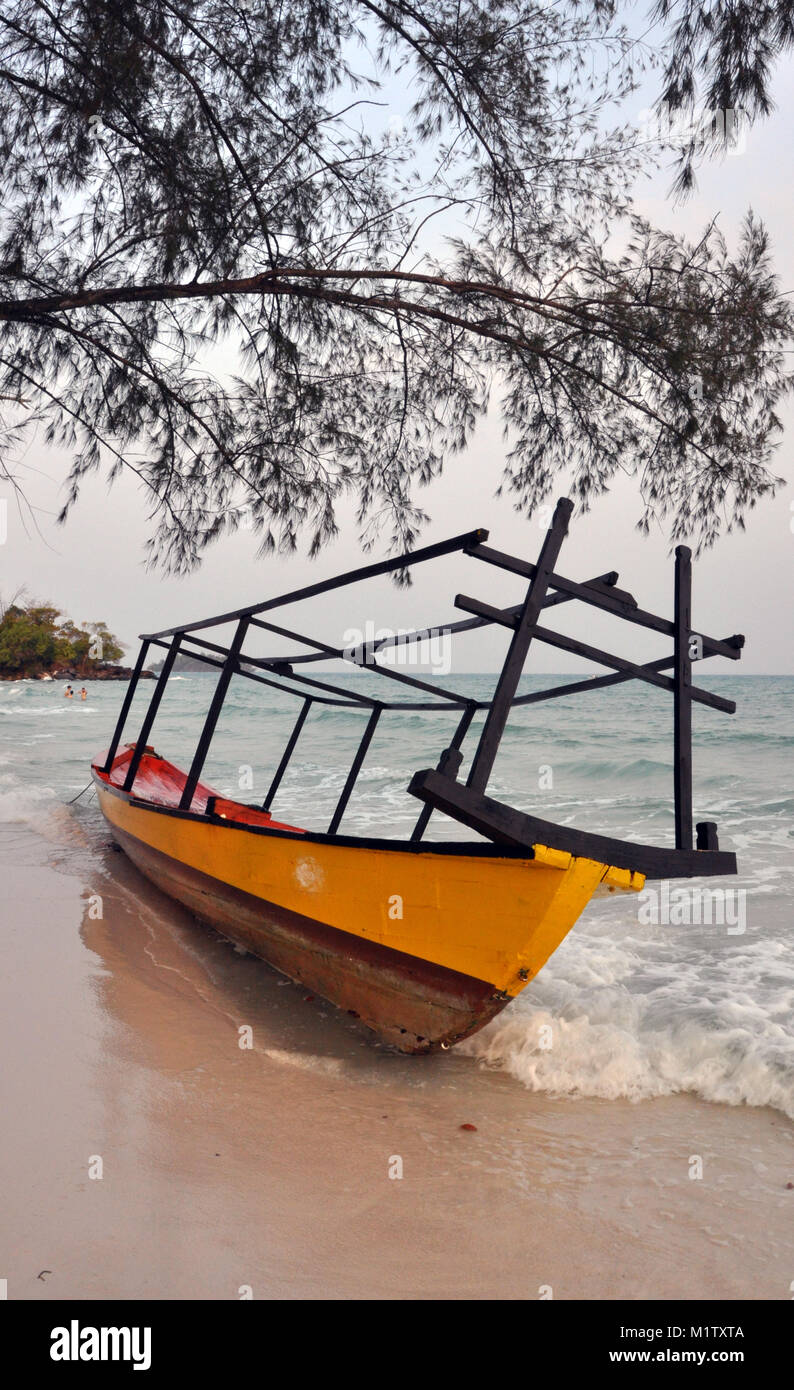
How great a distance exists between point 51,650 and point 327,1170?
55851 mm

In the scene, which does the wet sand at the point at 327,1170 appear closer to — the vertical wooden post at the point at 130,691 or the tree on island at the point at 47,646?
the vertical wooden post at the point at 130,691

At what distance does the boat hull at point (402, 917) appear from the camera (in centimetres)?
312

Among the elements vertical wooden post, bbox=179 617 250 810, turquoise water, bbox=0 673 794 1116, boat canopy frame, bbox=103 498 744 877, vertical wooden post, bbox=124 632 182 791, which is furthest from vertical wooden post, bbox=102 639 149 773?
boat canopy frame, bbox=103 498 744 877

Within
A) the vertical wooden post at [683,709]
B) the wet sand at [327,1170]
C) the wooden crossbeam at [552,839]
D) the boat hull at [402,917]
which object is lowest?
the wet sand at [327,1170]

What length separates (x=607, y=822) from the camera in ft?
36.2

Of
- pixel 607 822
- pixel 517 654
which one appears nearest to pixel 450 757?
pixel 517 654

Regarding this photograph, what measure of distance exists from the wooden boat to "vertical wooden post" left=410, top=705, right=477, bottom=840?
0.01 meters

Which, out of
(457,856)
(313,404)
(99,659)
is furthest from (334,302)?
(99,659)

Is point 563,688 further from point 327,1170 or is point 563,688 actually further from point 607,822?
point 607,822

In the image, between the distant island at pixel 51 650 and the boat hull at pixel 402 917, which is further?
the distant island at pixel 51 650

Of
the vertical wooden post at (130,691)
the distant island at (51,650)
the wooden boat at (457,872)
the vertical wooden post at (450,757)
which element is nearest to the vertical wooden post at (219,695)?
the wooden boat at (457,872)

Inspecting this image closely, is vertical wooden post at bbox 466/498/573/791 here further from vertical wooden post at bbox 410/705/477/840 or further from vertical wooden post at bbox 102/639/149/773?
vertical wooden post at bbox 102/639/149/773

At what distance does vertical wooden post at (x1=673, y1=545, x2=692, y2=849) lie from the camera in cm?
307

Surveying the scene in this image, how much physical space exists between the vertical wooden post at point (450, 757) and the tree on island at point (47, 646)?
168 ft
